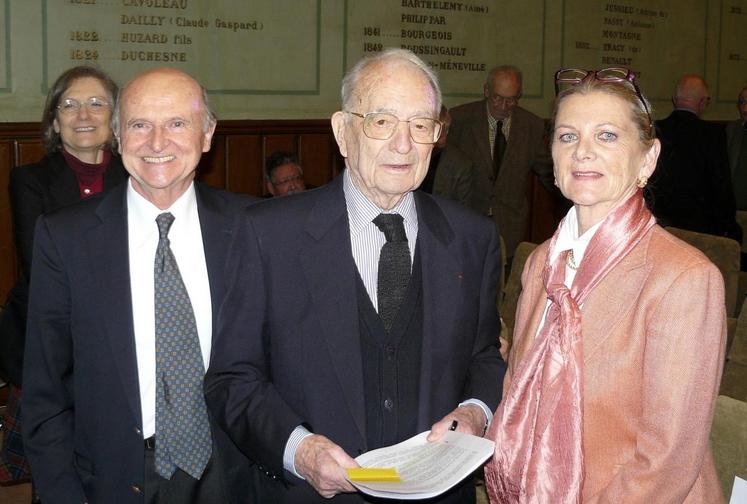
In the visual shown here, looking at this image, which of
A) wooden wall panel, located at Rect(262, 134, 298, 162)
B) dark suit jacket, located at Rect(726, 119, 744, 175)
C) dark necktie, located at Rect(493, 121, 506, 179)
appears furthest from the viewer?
dark suit jacket, located at Rect(726, 119, 744, 175)

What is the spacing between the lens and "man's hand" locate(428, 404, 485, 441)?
214 centimetres

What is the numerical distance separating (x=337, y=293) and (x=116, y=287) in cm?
64

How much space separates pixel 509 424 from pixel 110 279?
3.75 feet

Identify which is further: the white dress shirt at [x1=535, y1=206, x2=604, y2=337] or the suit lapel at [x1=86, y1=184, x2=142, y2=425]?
the suit lapel at [x1=86, y1=184, x2=142, y2=425]

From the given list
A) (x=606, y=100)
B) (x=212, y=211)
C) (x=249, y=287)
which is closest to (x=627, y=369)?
(x=606, y=100)

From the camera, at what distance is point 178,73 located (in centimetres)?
257

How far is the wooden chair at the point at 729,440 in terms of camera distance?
7.87ft

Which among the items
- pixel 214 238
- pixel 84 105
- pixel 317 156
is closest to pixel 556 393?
pixel 214 238

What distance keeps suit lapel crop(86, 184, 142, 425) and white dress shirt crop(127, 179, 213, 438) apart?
0.11ft

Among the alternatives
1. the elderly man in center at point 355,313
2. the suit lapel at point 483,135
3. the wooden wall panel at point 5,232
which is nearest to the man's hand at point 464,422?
the elderly man in center at point 355,313

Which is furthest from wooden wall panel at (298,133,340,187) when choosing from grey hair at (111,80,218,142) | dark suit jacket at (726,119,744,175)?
grey hair at (111,80,218,142)

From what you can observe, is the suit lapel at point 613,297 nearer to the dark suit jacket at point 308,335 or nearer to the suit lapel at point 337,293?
the dark suit jacket at point 308,335

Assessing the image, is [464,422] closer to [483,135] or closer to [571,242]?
[571,242]

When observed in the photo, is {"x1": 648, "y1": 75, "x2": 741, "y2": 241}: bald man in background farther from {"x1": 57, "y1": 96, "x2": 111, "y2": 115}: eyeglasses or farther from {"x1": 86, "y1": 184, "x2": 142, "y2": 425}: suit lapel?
{"x1": 86, "y1": 184, "x2": 142, "y2": 425}: suit lapel
